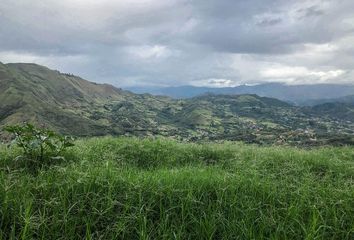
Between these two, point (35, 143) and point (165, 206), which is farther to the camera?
point (35, 143)

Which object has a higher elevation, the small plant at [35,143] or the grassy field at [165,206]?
the small plant at [35,143]

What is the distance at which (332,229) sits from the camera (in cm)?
680

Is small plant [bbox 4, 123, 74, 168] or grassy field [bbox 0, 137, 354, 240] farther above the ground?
small plant [bbox 4, 123, 74, 168]

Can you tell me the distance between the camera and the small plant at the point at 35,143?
8.72 metres

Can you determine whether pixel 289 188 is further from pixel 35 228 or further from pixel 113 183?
pixel 35 228

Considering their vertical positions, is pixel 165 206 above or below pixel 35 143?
below

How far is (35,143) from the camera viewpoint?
8664 millimetres

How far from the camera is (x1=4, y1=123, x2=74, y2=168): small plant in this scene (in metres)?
8.72

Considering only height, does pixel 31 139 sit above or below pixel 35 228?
above

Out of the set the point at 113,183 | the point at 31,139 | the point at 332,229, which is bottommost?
the point at 332,229

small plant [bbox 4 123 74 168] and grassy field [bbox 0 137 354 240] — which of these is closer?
grassy field [bbox 0 137 354 240]

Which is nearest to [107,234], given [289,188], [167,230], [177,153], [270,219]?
[167,230]

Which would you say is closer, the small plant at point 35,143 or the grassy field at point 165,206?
the grassy field at point 165,206

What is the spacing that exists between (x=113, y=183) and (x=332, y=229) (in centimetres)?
399
